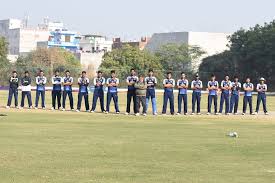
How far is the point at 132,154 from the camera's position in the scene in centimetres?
1261

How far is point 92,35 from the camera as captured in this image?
190 m

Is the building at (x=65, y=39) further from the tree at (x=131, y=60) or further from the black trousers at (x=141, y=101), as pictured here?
the black trousers at (x=141, y=101)

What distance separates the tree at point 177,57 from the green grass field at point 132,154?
87522mm

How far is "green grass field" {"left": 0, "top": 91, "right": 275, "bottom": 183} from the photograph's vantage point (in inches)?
390

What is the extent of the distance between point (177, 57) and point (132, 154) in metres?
95.5

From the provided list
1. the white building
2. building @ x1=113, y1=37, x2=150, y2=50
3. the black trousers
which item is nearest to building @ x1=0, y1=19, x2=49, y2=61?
the white building

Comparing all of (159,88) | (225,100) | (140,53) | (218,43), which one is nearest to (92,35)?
(218,43)

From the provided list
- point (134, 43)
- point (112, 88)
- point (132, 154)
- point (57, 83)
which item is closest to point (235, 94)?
point (112, 88)

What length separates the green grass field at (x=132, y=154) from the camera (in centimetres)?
991

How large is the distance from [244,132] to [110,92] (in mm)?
10739

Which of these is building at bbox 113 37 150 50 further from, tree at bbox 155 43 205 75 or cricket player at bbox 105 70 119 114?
cricket player at bbox 105 70 119 114

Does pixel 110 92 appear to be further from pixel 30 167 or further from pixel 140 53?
pixel 140 53

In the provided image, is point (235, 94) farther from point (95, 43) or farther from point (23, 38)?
point (95, 43)

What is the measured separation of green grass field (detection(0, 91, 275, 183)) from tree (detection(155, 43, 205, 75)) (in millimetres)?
87522
